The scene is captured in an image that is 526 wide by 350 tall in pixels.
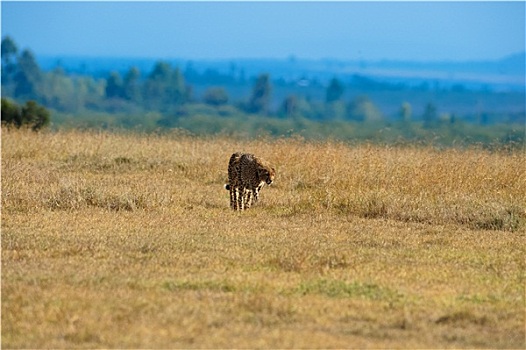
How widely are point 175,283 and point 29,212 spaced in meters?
3.80

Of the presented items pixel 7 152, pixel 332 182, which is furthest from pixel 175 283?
pixel 7 152

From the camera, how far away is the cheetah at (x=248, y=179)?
13.9 m

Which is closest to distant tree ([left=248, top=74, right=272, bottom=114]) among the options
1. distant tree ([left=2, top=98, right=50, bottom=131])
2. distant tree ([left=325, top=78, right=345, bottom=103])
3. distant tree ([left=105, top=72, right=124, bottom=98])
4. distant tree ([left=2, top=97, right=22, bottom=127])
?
distant tree ([left=105, top=72, right=124, bottom=98])

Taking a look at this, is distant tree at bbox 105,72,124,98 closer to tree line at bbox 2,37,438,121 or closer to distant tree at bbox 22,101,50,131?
tree line at bbox 2,37,438,121

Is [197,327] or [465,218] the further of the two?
[465,218]

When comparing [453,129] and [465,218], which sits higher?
[465,218]

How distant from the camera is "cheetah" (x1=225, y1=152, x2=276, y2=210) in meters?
13.9

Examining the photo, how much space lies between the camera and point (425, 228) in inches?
486

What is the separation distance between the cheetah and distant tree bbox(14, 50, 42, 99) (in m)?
117

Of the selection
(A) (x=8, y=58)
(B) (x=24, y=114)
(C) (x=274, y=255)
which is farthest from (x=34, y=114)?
(A) (x=8, y=58)

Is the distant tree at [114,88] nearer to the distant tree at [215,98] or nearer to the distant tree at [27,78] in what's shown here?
the distant tree at [27,78]

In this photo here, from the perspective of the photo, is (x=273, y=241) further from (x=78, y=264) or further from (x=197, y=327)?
(x=197, y=327)

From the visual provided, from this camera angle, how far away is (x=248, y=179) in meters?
13.9

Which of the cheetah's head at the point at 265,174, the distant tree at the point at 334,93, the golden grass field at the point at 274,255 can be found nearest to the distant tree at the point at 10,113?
the golden grass field at the point at 274,255
